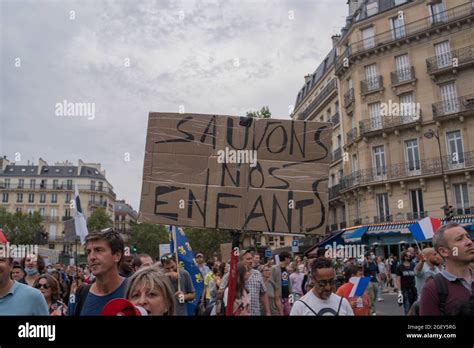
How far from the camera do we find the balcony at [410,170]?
2359 cm

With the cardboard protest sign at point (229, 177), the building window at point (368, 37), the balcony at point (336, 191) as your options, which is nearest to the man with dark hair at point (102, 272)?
the cardboard protest sign at point (229, 177)

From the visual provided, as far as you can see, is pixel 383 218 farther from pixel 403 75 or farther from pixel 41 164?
pixel 41 164

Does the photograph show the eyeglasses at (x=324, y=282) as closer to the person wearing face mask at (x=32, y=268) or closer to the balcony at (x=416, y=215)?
the person wearing face mask at (x=32, y=268)

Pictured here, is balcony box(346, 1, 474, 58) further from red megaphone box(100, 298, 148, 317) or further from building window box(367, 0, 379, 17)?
red megaphone box(100, 298, 148, 317)

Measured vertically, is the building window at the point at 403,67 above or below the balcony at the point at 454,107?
above

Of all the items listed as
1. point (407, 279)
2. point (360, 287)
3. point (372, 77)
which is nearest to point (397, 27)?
point (372, 77)

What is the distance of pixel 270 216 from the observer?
11.1 ft

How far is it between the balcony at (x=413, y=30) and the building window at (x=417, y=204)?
9.82 meters

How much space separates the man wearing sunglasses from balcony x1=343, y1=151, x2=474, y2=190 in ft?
73.3

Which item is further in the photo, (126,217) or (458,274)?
(126,217)

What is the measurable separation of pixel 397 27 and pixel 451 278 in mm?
28008
